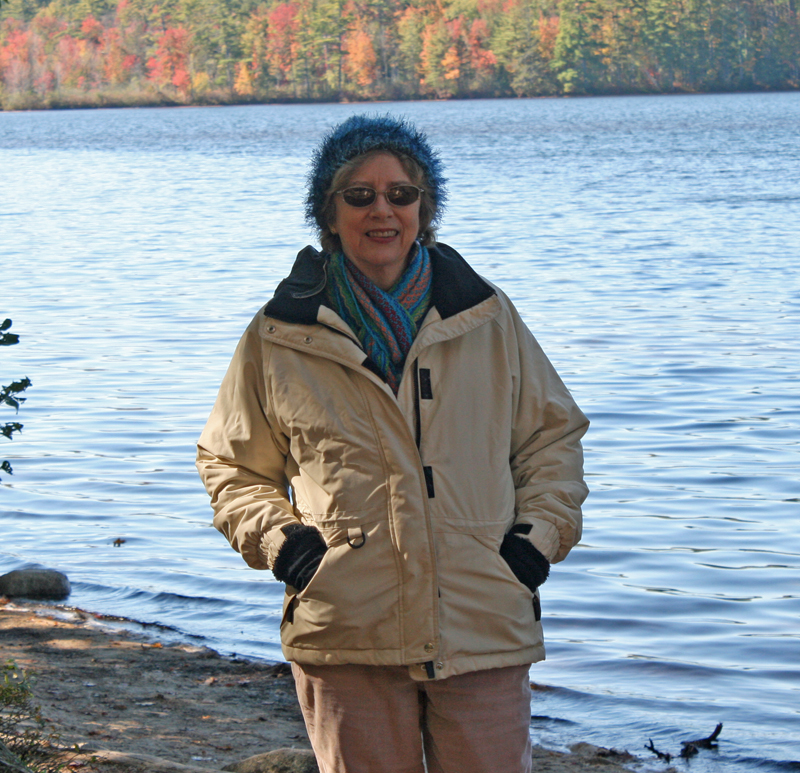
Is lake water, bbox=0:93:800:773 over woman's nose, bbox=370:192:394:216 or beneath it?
beneath

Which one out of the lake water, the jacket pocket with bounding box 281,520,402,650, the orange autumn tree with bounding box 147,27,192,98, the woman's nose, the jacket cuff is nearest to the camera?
the jacket pocket with bounding box 281,520,402,650

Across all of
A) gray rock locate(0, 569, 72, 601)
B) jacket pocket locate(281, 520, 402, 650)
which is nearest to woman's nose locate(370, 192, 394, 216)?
jacket pocket locate(281, 520, 402, 650)

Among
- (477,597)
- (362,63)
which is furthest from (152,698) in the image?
(362,63)

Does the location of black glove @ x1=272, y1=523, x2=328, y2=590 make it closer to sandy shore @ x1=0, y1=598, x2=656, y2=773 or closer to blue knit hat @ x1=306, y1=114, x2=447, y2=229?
blue knit hat @ x1=306, y1=114, x2=447, y2=229

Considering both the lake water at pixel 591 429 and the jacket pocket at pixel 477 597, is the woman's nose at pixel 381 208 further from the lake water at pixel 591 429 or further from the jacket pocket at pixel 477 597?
the lake water at pixel 591 429

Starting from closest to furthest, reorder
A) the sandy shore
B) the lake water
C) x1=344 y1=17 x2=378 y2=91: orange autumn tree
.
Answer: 1. the sandy shore
2. the lake water
3. x1=344 y1=17 x2=378 y2=91: orange autumn tree

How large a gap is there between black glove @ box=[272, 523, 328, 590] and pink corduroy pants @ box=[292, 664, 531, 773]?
227 millimetres

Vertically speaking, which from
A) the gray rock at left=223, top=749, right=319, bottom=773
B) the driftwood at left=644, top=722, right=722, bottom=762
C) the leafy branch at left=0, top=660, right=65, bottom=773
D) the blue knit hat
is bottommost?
the driftwood at left=644, top=722, right=722, bottom=762

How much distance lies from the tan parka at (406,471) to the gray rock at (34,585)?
14.2ft

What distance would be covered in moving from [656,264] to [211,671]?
48.8ft

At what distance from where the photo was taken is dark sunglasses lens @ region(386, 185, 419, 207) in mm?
3145

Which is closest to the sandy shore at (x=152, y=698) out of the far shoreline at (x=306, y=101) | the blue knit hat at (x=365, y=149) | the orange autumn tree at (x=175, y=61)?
the blue knit hat at (x=365, y=149)

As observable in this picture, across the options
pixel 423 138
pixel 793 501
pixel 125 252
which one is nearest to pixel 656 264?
pixel 125 252

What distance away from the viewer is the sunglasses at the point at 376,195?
10.3 feet
